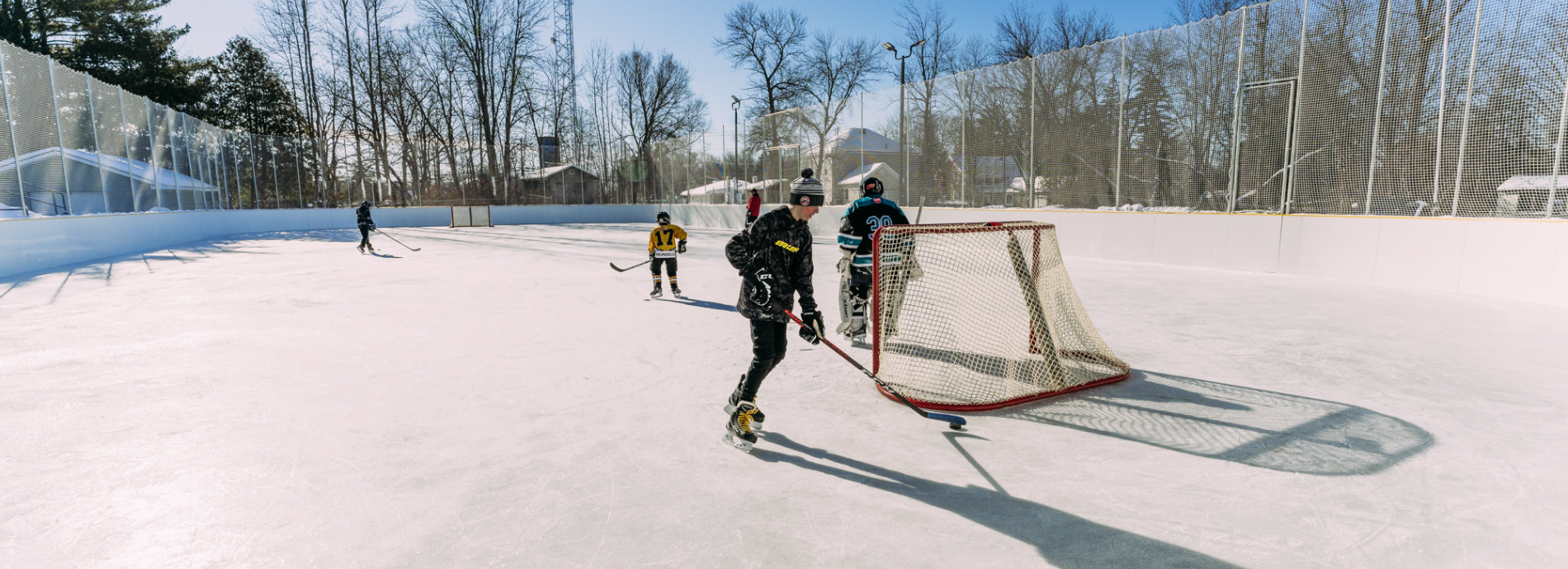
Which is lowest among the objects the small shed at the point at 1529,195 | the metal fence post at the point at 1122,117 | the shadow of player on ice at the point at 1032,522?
the shadow of player on ice at the point at 1032,522

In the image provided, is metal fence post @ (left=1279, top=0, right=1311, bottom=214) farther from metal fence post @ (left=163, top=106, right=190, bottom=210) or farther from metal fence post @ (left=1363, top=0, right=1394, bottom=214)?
metal fence post @ (left=163, top=106, right=190, bottom=210)

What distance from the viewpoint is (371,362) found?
544 centimetres

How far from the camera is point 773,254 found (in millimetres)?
3645

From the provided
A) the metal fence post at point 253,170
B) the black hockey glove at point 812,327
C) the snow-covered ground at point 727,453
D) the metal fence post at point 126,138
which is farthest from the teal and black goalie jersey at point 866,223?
the metal fence post at point 253,170

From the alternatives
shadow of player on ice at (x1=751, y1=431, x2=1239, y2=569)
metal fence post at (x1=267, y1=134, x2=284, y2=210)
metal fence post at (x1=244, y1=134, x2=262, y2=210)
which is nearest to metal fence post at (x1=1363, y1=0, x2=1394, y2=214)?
shadow of player on ice at (x1=751, y1=431, x2=1239, y2=569)

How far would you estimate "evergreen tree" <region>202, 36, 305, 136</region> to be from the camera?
32688mm

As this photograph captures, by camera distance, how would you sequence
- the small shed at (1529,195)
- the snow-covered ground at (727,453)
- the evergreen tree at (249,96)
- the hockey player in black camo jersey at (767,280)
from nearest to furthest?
1. the snow-covered ground at (727,453)
2. the hockey player in black camo jersey at (767,280)
3. the small shed at (1529,195)
4. the evergreen tree at (249,96)

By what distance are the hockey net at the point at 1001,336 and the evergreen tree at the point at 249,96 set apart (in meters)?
39.2

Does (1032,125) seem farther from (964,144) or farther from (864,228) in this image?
(864,228)

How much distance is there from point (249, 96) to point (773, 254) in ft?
133

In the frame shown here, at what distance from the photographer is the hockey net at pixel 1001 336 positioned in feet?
15.3

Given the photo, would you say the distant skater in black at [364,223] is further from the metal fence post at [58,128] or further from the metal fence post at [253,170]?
the metal fence post at [253,170]

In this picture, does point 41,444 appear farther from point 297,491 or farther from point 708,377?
point 708,377

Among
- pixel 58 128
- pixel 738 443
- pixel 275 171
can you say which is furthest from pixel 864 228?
pixel 275 171
